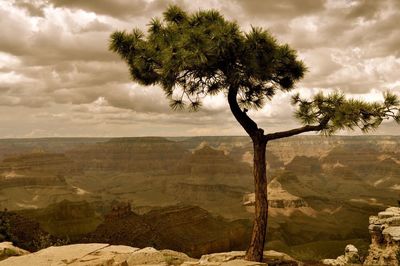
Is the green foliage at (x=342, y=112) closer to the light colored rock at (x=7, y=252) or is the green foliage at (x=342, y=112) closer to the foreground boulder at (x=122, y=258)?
the foreground boulder at (x=122, y=258)

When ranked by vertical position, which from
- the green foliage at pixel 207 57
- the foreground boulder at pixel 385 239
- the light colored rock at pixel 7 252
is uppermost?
the green foliage at pixel 207 57

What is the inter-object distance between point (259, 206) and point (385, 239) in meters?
15.6

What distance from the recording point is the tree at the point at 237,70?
12812mm

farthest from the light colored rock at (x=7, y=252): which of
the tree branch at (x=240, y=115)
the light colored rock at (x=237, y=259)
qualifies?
the tree branch at (x=240, y=115)

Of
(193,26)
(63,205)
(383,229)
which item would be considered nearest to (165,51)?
(193,26)

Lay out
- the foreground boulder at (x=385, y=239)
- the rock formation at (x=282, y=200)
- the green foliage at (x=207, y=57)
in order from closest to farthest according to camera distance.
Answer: the green foliage at (x=207, y=57), the foreground boulder at (x=385, y=239), the rock formation at (x=282, y=200)

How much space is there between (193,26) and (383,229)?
65.1ft

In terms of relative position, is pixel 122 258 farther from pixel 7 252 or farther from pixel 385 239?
pixel 385 239

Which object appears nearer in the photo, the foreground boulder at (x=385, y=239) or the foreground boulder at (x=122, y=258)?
the foreground boulder at (x=122, y=258)

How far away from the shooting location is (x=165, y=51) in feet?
44.2

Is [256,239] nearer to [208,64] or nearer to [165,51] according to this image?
[208,64]

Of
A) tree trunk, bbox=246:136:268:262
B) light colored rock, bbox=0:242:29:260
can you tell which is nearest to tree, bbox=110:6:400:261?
tree trunk, bbox=246:136:268:262

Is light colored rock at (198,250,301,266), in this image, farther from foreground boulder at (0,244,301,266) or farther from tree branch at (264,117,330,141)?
tree branch at (264,117,330,141)

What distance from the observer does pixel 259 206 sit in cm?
1395
